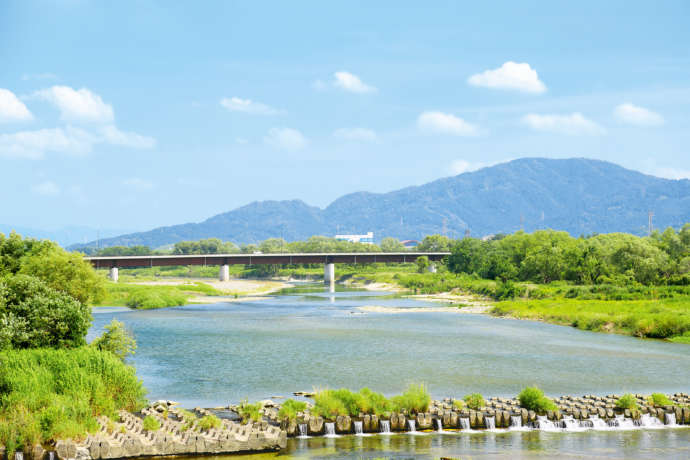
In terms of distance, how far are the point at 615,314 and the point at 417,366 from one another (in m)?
43.5

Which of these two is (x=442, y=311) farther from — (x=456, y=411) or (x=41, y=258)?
(x=456, y=411)

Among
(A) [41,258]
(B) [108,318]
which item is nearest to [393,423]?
(A) [41,258]

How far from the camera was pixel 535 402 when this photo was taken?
41.5 metres

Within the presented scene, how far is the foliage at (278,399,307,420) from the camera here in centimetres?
3828

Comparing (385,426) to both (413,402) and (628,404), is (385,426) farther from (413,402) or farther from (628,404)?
(628,404)

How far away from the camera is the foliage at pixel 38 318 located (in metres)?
40.2

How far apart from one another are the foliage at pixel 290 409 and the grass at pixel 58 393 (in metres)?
8.57

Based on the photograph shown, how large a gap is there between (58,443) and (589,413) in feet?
95.0

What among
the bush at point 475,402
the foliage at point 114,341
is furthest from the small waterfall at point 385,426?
the foliage at point 114,341

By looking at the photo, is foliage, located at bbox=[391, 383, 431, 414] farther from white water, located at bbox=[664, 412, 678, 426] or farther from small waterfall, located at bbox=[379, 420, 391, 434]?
white water, located at bbox=[664, 412, 678, 426]

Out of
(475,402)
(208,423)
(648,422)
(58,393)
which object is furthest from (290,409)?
(648,422)

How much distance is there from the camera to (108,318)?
10681 centimetres

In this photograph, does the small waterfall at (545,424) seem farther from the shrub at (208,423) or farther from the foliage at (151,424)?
the foliage at (151,424)

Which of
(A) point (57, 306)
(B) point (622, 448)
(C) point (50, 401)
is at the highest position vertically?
(A) point (57, 306)
